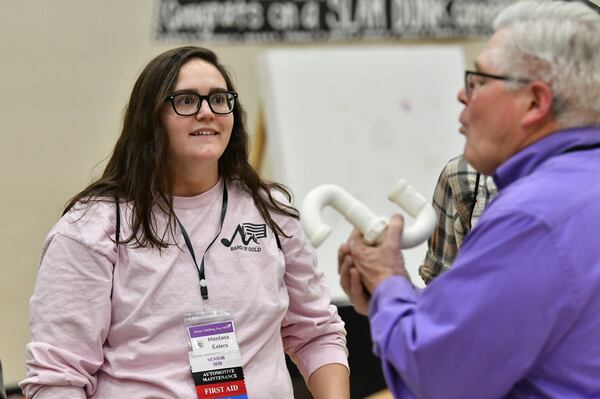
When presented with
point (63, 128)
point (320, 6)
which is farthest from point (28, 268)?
point (320, 6)

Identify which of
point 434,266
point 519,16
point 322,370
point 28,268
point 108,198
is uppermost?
point 519,16

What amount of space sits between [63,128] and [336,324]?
10.5 ft

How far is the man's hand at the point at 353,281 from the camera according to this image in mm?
1552

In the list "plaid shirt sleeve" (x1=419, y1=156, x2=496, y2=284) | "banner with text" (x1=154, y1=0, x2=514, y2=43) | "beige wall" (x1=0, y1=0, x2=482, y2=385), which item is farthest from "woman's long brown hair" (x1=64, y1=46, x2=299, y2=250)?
"banner with text" (x1=154, y1=0, x2=514, y2=43)

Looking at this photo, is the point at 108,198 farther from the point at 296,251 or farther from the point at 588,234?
the point at 588,234

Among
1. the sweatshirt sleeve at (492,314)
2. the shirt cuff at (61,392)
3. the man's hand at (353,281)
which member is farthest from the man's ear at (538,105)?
the shirt cuff at (61,392)

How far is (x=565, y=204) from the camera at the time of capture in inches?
53.0

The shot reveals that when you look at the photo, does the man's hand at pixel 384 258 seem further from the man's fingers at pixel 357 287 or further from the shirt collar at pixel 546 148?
the shirt collar at pixel 546 148

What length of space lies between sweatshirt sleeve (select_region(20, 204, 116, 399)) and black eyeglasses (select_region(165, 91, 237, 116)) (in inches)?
14.0

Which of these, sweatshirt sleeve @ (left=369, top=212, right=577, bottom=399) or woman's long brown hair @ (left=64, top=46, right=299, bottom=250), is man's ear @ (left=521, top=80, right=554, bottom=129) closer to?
sweatshirt sleeve @ (left=369, top=212, right=577, bottom=399)

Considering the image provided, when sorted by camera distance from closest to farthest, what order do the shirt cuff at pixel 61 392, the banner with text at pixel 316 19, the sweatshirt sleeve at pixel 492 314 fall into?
the sweatshirt sleeve at pixel 492 314, the shirt cuff at pixel 61 392, the banner with text at pixel 316 19

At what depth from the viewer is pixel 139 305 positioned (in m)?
2.05

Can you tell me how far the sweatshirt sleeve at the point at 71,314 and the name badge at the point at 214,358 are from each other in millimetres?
200

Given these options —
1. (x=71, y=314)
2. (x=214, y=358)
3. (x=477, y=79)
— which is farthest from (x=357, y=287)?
(x=71, y=314)
